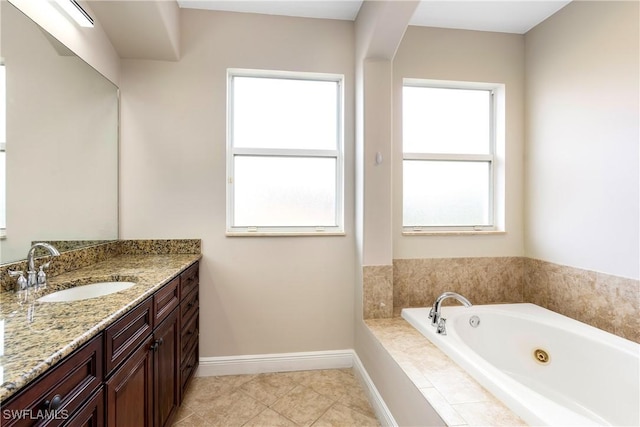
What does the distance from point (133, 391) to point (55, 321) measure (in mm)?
459

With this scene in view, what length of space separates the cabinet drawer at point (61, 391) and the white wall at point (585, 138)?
267cm

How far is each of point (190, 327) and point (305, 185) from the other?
4.27 ft

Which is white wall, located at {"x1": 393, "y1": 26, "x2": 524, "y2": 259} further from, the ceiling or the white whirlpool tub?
the white whirlpool tub

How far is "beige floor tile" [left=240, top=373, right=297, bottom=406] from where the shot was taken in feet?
6.39

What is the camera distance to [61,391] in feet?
2.52

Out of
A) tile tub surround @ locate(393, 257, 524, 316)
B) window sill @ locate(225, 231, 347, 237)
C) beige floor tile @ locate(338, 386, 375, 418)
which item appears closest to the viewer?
beige floor tile @ locate(338, 386, 375, 418)

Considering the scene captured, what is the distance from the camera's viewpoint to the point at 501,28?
2.42 m

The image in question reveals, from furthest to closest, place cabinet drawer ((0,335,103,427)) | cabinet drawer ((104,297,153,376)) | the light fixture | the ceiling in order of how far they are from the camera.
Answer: the ceiling, the light fixture, cabinet drawer ((104,297,153,376)), cabinet drawer ((0,335,103,427))

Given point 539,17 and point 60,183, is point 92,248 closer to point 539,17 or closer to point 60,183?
point 60,183

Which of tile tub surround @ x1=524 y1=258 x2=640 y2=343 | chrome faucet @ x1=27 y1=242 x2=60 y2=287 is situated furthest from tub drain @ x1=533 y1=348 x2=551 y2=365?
chrome faucet @ x1=27 y1=242 x2=60 y2=287

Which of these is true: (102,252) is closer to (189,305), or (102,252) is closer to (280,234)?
(189,305)

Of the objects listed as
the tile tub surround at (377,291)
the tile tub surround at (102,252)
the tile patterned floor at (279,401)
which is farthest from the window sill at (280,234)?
the tile patterned floor at (279,401)

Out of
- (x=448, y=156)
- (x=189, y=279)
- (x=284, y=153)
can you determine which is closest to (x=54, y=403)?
(x=189, y=279)

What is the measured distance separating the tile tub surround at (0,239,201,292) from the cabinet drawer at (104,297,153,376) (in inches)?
22.6
